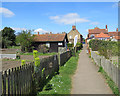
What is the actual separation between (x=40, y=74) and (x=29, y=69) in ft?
4.47

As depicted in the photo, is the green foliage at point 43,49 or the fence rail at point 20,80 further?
the green foliage at point 43,49

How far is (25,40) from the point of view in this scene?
100 feet

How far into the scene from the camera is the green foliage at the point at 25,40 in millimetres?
30609

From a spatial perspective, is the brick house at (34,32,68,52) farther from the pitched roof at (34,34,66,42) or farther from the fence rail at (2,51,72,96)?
the fence rail at (2,51,72,96)

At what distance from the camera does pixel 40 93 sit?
5.33m

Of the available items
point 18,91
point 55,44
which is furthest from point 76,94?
point 55,44

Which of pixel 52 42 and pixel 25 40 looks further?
pixel 52 42

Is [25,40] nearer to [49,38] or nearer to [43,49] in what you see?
[43,49]

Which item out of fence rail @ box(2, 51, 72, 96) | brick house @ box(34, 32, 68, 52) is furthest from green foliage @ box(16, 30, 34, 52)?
fence rail @ box(2, 51, 72, 96)

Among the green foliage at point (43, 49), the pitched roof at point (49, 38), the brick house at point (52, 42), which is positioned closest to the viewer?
the green foliage at point (43, 49)

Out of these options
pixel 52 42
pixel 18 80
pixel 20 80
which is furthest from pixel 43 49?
pixel 18 80

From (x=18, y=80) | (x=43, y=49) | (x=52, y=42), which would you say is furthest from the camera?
(x=52, y=42)

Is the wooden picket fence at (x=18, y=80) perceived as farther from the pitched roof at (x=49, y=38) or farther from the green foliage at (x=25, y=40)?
the pitched roof at (x=49, y=38)

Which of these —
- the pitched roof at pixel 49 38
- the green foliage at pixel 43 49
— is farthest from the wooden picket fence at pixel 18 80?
the pitched roof at pixel 49 38
